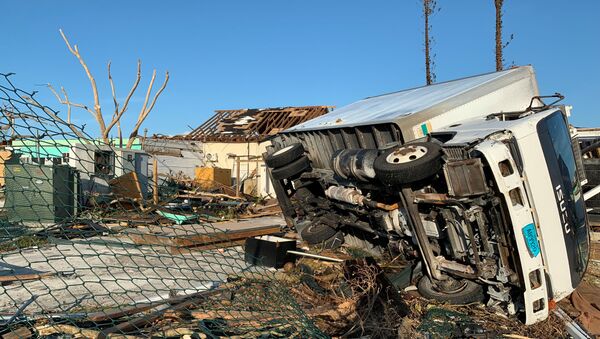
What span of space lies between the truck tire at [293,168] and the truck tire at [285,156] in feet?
0.19

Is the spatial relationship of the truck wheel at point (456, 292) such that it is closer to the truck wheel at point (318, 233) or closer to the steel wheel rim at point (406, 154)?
the steel wheel rim at point (406, 154)

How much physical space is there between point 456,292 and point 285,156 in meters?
3.45

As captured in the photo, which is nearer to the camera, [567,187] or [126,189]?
[567,187]

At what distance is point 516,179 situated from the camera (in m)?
3.83

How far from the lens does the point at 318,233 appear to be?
7355 millimetres

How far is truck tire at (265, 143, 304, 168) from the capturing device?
7094 millimetres

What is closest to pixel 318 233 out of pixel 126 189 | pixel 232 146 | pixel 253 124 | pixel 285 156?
pixel 285 156

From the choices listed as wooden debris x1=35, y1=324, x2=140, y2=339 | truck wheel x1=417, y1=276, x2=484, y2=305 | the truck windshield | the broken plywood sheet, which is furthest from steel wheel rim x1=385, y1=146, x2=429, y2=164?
wooden debris x1=35, y1=324, x2=140, y2=339

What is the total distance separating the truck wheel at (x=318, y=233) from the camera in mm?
7363

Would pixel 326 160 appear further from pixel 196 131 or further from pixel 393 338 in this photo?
pixel 196 131

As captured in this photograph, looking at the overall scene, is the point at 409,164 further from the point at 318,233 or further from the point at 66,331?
the point at 318,233

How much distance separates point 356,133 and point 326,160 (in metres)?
1.02

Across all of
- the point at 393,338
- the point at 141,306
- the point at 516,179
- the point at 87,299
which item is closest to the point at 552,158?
the point at 516,179

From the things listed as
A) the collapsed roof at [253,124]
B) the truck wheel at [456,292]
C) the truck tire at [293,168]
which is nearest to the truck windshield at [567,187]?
the truck wheel at [456,292]
